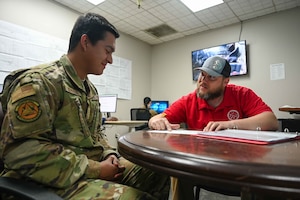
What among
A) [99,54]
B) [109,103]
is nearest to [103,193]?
[99,54]

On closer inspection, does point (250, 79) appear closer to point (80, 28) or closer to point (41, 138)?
point (80, 28)

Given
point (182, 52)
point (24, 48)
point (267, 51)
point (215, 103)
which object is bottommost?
point (215, 103)

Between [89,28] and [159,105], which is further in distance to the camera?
[159,105]

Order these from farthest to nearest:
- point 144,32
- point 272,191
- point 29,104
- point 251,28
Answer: point 144,32 → point 251,28 → point 29,104 → point 272,191

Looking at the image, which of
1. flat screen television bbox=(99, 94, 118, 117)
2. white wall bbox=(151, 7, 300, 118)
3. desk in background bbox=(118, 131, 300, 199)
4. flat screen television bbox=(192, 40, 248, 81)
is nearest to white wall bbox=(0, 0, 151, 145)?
flat screen television bbox=(99, 94, 118, 117)

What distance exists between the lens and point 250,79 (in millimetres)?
3553

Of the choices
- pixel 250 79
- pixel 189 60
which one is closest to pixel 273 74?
pixel 250 79

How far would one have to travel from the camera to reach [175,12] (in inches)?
134

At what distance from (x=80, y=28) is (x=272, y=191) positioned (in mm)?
991

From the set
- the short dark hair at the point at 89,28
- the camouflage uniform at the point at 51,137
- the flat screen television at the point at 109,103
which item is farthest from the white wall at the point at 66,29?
the camouflage uniform at the point at 51,137

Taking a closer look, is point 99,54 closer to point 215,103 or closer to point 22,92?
point 22,92

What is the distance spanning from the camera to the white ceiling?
314 centimetres

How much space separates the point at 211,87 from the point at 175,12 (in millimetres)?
2378

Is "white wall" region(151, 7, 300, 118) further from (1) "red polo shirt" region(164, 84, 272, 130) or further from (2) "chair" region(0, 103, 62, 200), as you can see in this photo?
(2) "chair" region(0, 103, 62, 200)
